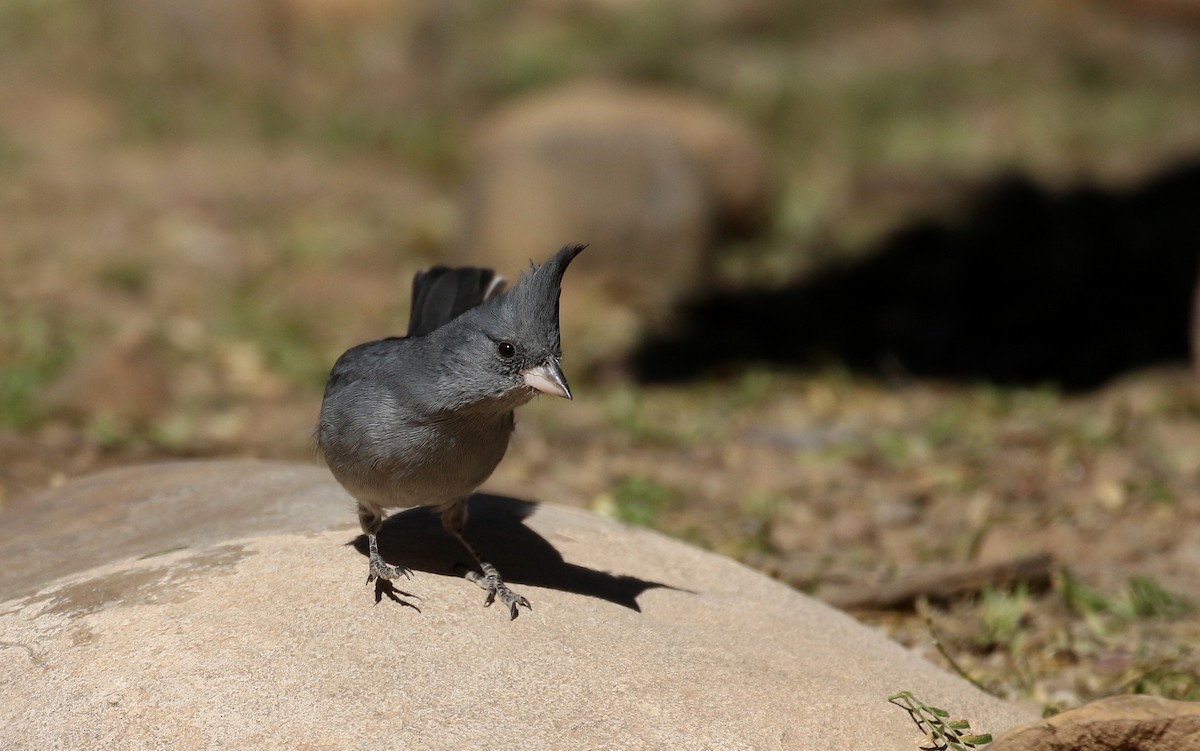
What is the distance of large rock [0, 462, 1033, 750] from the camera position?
2.51 meters

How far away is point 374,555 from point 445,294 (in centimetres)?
92

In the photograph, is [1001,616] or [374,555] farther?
[1001,616]

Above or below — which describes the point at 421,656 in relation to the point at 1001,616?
above

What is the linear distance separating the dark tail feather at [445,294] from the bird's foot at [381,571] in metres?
0.78

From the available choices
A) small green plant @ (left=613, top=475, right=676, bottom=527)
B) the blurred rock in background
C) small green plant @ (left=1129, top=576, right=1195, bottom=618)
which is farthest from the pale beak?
the blurred rock in background

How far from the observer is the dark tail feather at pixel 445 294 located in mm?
3617

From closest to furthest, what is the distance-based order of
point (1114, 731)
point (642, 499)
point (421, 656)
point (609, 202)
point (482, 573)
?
point (1114, 731), point (421, 656), point (482, 573), point (642, 499), point (609, 202)

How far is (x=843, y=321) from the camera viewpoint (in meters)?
7.79

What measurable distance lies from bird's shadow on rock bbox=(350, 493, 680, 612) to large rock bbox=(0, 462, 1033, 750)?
0.01 m

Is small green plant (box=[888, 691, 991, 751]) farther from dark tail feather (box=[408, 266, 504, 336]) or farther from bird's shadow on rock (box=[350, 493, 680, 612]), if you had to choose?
dark tail feather (box=[408, 266, 504, 336])

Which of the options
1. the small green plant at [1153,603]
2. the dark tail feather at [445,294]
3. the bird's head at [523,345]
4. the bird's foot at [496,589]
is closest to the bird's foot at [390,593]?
the bird's foot at [496,589]

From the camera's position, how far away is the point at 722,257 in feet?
28.2

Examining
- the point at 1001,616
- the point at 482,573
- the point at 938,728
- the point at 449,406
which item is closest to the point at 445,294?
the point at 449,406

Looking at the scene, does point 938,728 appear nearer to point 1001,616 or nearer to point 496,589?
point 496,589
